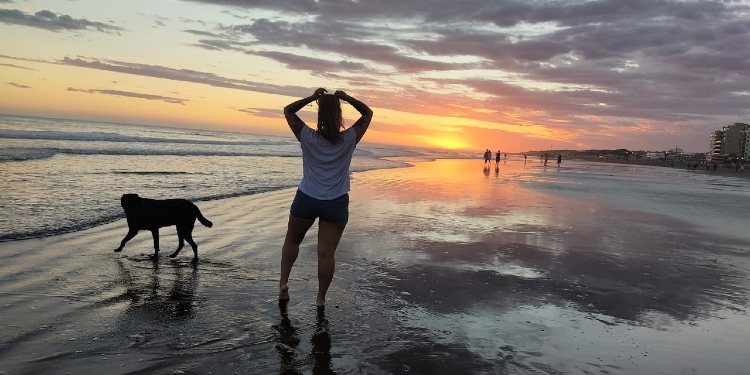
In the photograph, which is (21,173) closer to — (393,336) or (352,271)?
(352,271)

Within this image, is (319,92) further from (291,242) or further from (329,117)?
(291,242)

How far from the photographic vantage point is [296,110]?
15.5 feet

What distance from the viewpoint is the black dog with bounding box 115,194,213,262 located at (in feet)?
21.7

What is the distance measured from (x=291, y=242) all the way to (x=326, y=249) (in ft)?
1.24

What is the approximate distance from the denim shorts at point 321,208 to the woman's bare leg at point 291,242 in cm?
9

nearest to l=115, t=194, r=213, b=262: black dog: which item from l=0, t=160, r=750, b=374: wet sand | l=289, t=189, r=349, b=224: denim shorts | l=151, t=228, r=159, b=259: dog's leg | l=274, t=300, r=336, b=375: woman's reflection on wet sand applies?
l=151, t=228, r=159, b=259: dog's leg

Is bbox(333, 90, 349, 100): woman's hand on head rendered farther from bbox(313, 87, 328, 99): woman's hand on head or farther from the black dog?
the black dog

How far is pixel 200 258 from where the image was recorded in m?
6.67

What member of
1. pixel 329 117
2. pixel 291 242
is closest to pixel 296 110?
pixel 329 117

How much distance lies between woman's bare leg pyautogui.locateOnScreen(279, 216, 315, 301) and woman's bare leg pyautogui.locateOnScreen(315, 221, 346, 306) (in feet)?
0.53

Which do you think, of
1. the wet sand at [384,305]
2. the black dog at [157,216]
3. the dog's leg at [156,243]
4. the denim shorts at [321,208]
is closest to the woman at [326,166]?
the denim shorts at [321,208]

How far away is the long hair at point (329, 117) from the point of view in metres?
4.38

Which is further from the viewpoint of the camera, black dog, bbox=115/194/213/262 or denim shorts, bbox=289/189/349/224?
black dog, bbox=115/194/213/262

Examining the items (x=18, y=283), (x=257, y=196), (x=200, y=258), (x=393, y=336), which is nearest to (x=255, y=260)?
(x=200, y=258)
